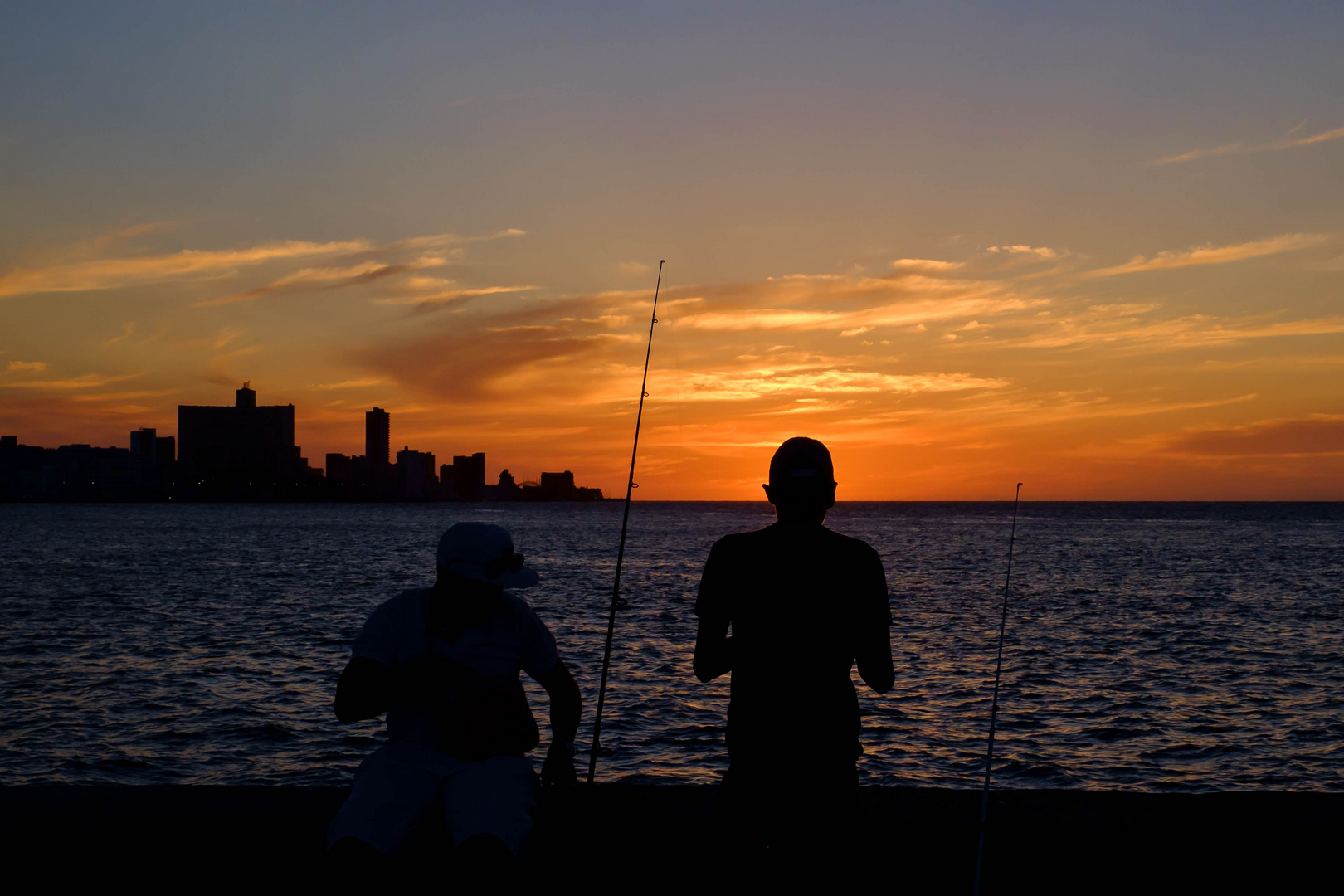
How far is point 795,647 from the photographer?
2.92 m

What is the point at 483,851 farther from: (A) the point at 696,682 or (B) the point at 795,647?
(A) the point at 696,682

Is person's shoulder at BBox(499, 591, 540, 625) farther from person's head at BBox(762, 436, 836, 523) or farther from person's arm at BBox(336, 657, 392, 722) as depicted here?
person's head at BBox(762, 436, 836, 523)

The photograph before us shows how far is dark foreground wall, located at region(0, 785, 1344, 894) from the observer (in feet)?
11.8

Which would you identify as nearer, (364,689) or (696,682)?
(364,689)

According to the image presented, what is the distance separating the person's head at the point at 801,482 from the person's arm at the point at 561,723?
3.66 feet

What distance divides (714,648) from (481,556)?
3.34ft

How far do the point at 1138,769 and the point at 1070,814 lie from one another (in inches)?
367

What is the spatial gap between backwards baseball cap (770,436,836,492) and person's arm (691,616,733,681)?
18.0 inches

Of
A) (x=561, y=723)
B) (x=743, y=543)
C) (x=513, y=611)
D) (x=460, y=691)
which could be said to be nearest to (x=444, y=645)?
(x=460, y=691)

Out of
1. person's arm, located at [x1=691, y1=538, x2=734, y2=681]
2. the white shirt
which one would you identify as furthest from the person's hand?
person's arm, located at [x1=691, y1=538, x2=734, y2=681]

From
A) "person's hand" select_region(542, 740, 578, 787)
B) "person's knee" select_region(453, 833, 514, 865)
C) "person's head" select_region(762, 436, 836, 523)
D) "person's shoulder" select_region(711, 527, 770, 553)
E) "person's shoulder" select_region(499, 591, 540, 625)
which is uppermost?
"person's head" select_region(762, 436, 836, 523)

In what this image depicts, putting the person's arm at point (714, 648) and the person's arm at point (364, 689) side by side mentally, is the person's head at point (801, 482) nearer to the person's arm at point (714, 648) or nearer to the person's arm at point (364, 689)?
the person's arm at point (714, 648)

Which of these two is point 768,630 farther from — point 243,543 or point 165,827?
point 243,543

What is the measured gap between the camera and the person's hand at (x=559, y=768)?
3.53 metres
